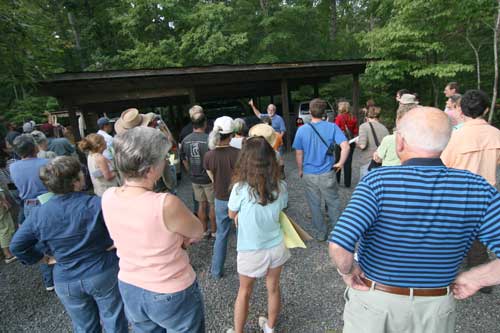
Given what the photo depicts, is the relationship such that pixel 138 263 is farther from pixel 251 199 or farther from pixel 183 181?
pixel 183 181

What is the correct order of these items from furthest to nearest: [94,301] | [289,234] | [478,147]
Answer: [478,147] → [289,234] → [94,301]

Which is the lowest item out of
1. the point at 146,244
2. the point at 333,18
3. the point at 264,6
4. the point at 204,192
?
the point at 204,192

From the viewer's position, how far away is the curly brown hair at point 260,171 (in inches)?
80.4

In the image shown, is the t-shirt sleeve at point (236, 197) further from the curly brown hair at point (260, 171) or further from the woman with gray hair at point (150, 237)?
the woman with gray hair at point (150, 237)

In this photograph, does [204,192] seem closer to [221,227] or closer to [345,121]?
[221,227]

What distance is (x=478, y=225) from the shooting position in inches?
48.3

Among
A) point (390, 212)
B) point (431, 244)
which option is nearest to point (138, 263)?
point (390, 212)

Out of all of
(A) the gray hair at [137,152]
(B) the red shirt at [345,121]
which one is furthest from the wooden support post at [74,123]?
(A) the gray hair at [137,152]

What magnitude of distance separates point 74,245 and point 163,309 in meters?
0.70

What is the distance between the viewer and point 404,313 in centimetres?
130

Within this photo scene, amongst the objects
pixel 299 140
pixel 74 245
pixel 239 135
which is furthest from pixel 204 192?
pixel 74 245

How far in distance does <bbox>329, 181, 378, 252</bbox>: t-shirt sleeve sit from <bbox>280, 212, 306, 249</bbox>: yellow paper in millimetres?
999

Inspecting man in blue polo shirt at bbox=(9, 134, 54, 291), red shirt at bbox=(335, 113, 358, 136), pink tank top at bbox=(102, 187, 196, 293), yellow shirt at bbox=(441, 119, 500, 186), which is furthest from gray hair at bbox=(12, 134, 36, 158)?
red shirt at bbox=(335, 113, 358, 136)

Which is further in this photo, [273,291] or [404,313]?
[273,291]
